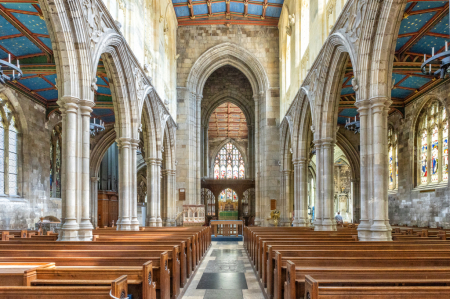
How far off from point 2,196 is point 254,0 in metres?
15.6

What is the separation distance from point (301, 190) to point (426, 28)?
335 inches

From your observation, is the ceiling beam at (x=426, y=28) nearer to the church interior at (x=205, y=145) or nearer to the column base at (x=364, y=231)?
the church interior at (x=205, y=145)

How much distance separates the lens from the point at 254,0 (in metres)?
22.8

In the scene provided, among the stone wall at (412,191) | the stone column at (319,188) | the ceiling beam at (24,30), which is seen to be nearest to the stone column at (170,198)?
the ceiling beam at (24,30)

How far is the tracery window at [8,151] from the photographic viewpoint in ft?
54.0

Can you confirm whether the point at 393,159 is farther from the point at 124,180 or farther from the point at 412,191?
the point at 124,180

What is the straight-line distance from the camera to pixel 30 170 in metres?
17.7

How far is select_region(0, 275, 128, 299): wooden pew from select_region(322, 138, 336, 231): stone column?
11644 mm

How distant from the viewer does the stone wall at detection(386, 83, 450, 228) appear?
54.0 feet

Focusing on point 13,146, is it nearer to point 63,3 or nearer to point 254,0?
point 63,3

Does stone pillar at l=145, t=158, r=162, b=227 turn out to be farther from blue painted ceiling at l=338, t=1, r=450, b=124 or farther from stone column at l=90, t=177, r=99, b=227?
blue painted ceiling at l=338, t=1, r=450, b=124

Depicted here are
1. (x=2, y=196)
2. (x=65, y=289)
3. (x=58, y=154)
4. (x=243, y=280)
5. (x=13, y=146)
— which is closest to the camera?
(x=65, y=289)

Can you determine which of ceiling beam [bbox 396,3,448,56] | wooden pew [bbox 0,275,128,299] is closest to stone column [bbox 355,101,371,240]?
ceiling beam [bbox 396,3,448,56]

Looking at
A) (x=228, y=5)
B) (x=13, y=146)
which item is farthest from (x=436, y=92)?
(x=13, y=146)
